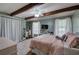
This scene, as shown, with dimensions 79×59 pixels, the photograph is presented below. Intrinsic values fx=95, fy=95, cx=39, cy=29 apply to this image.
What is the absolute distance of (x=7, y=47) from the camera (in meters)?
1.55

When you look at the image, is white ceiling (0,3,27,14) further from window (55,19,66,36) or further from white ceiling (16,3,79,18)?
window (55,19,66,36)

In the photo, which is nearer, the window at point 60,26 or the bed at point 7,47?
the bed at point 7,47

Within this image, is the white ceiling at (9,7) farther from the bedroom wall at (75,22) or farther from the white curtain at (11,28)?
the bedroom wall at (75,22)

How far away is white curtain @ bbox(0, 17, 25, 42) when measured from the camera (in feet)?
5.15

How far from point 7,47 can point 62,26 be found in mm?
987

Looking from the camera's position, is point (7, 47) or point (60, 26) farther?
point (60, 26)

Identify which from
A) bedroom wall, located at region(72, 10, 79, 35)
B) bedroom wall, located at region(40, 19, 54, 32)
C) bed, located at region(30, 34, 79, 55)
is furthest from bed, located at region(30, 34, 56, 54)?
bedroom wall, located at region(72, 10, 79, 35)

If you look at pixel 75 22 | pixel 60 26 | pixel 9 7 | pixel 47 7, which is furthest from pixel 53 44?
pixel 9 7

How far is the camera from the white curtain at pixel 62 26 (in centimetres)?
163

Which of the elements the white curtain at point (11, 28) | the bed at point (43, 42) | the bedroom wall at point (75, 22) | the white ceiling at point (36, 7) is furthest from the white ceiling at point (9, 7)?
the bedroom wall at point (75, 22)

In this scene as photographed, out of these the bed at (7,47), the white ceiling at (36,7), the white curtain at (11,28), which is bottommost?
the bed at (7,47)

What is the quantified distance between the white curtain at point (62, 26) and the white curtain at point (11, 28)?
62 cm

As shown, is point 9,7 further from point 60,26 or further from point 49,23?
point 60,26
